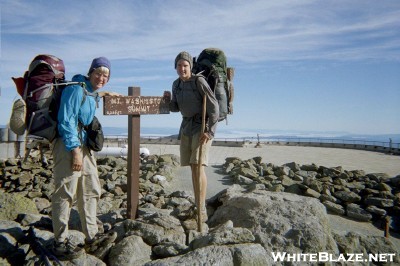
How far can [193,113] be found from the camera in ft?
16.3

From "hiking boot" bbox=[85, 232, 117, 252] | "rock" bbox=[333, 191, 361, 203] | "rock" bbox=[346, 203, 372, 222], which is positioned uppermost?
"hiking boot" bbox=[85, 232, 117, 252]

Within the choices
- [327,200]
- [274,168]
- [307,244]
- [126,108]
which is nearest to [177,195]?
[126,108]

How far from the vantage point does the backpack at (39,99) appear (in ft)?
12.0

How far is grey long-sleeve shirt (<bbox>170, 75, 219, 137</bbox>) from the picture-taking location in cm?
475

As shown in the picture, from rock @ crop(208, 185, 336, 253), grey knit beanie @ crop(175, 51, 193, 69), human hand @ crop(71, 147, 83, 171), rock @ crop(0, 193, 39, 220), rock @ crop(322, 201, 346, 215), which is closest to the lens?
human hand @ crop(71, 147, 83, 171)

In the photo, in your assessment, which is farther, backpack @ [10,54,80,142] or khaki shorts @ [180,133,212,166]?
khaki shorts @ [180,133,212,166]

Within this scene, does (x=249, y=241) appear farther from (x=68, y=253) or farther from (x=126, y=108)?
(x=126, y=108)

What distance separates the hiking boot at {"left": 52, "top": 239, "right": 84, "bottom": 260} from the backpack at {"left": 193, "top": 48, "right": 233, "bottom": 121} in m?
2.50

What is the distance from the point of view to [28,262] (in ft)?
12.9

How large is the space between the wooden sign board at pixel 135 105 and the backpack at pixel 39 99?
102cm

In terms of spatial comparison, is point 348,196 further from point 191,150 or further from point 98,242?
point 98,242

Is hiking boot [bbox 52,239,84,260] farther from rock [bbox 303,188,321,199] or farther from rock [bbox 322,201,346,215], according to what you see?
rock [bbox 303,188,321,199]

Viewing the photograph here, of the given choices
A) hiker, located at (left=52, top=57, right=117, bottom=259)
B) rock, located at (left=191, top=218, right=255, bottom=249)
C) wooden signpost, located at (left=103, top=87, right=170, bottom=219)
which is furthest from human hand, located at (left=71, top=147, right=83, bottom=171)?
rock, located at (left=191, top=218, right=255, bottom=249)

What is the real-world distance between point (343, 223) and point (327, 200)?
864 millimetres
